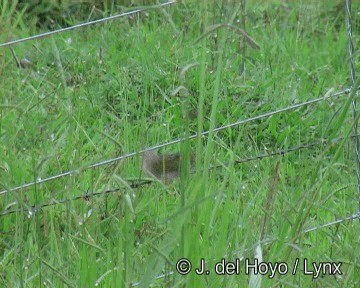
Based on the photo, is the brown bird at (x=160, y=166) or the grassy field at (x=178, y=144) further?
the brown bird at (x=160, y=166)

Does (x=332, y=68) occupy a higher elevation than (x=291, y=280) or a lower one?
lower

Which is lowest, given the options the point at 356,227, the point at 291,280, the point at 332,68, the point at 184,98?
the point at 332,68

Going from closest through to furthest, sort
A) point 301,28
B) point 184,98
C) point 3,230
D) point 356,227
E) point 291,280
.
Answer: point 184,98 → point 291,280 → point 356,227 → point 3,230 → point 301,28

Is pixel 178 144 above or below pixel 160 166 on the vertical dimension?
below

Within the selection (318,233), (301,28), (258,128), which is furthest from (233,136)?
(301,28)

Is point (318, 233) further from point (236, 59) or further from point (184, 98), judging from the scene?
point (236, 59)

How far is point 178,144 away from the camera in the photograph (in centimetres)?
366

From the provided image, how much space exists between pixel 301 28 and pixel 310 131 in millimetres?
994

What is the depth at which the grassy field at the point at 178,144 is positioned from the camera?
2.42m

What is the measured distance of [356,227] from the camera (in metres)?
3.07

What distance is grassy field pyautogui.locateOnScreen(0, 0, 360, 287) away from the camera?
242 centimetres

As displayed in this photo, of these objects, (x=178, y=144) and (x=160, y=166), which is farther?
(x=178, y=144)

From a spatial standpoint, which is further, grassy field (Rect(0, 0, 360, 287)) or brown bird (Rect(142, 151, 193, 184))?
brown bird (Rect(142, 151, 193, 184))

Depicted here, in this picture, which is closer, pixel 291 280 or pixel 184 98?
pixel 184 98
